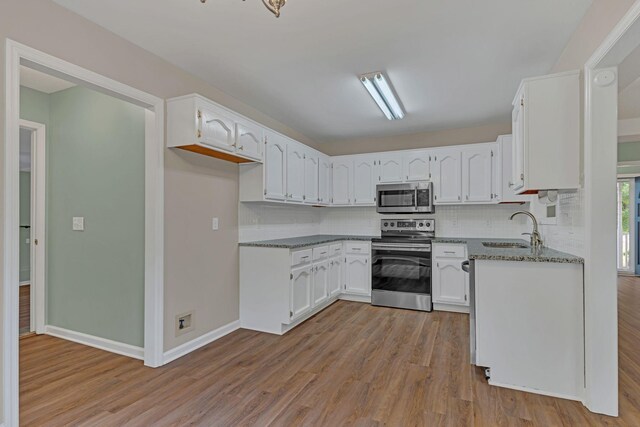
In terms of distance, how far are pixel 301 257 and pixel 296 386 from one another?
1.47m

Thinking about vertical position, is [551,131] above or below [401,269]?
above

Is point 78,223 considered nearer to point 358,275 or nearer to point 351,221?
point 358,275

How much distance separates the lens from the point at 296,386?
2.35 meters

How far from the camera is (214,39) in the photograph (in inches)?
95.3

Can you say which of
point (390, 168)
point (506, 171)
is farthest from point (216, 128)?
point (506, 171)

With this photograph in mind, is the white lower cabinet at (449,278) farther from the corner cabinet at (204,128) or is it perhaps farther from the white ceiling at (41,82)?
the white ceiling at (41,82)

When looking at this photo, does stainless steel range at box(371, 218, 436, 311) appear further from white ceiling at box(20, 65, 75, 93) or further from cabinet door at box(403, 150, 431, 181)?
white ceiling at box(20, 65, 75, 93)

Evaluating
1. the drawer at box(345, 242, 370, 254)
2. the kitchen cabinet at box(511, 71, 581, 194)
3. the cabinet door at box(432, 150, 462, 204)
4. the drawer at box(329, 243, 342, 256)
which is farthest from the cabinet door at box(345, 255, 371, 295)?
the kitchen cabinet at box(511, 71, 581, 194)

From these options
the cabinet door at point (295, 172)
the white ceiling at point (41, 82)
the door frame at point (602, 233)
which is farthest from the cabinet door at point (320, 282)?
the white ceiling at point (41, 82)

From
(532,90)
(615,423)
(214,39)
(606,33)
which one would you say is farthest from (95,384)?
(606,33)

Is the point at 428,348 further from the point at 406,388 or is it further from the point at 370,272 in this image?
the point at 370,272

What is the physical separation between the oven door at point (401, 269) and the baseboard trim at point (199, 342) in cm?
195

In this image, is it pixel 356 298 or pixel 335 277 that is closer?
pixel 335 277

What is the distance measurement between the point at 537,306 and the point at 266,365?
207 cm
